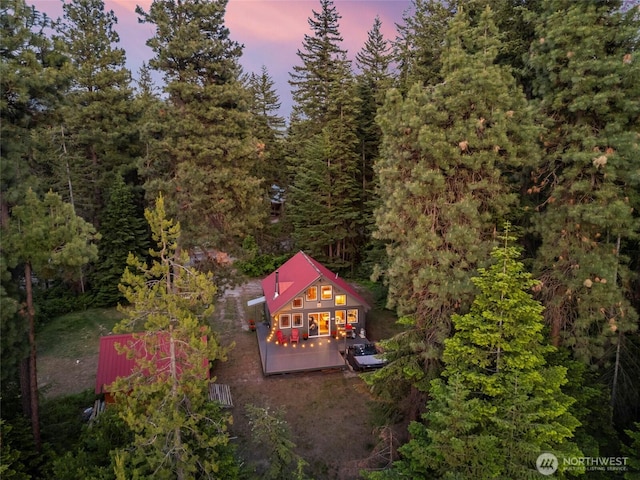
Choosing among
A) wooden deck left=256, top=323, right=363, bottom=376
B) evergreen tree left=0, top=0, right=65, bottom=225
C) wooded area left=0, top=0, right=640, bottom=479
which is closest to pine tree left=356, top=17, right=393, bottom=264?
wooden deck left=256, top=323, right=363, bottom=376

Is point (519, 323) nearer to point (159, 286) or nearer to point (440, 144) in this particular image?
point (440, 144)

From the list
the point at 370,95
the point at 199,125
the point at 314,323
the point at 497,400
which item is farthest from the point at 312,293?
the point at 370,95

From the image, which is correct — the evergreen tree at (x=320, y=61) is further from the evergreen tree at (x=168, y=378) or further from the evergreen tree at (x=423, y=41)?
the evergreen tree at (x=168, y=378)

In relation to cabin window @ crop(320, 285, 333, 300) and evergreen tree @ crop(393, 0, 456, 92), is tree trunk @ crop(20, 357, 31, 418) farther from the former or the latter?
evergreen tree @ crop(393, 0, 456, 92)

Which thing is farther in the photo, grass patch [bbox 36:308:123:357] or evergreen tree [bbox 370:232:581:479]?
grass patch [bbox 36:308:123:357]

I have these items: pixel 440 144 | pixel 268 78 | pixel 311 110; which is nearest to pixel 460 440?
pixel 440 144

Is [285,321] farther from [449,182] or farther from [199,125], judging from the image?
[449,182]
